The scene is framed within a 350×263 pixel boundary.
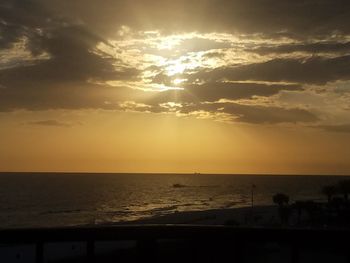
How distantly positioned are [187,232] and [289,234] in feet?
2.66

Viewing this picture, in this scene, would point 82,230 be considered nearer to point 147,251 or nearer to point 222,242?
point 147,251

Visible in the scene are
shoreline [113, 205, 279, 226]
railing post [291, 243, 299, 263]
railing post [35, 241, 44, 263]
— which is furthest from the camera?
shoreline [113, 205, 279, 226]

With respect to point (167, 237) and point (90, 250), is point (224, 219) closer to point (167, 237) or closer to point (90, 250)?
point (167, 237)

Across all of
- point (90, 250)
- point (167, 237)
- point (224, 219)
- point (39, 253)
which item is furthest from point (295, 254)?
point (224, 219)

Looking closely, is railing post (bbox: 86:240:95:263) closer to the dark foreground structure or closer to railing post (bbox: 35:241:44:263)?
the dark foreground structure

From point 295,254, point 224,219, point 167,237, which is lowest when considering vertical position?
point 224,219

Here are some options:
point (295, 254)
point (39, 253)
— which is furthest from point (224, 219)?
point (39, 253)

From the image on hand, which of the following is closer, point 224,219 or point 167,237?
point 167,237

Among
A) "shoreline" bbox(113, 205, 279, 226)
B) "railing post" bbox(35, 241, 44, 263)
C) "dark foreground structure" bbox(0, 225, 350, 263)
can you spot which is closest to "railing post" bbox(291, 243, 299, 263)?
"dark foreground structure" bbox(0, 225, 350, 263)

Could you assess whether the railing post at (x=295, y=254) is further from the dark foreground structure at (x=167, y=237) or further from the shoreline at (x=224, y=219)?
the shoreline at (x=224, y=219)

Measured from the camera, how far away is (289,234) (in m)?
3.88

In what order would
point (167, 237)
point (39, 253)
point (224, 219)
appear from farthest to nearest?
point (224, 219)
point (167, 237)
point (39, 253)

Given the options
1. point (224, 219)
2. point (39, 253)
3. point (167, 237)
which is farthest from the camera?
point (224, 219)

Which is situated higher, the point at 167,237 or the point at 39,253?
the point at 167,237
